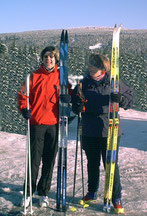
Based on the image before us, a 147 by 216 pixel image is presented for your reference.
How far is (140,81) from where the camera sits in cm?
4100

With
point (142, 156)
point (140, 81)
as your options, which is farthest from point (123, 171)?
point (140, 81)

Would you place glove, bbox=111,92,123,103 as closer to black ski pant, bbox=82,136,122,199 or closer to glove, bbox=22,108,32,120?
black ski pant, bbox=82,136,122,199

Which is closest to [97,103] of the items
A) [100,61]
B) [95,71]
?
[95,71]

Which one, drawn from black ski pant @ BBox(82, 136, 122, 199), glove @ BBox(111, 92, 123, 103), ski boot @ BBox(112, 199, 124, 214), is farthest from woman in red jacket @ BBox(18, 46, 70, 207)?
ski boot @ BBox(112, 199, 124, 214)

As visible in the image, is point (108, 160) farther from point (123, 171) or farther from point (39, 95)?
point (123, 171)

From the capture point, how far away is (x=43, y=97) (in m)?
3.53

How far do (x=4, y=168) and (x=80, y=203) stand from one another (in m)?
2.41

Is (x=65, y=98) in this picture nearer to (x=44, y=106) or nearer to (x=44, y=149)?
(x=44, y=106)

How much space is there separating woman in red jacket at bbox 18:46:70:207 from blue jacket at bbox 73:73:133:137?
0.30m

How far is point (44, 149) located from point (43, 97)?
2.33 ft

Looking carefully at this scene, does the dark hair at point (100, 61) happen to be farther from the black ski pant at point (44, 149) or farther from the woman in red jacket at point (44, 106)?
the black ski pant at point (44, 149)

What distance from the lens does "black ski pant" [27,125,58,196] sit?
362 cm

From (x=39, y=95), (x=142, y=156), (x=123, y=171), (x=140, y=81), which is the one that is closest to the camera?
(x=39, y=95)

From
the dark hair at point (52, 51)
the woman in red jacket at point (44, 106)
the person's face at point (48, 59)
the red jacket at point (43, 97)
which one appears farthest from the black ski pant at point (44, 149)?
the dark hair at point (52, 51)
